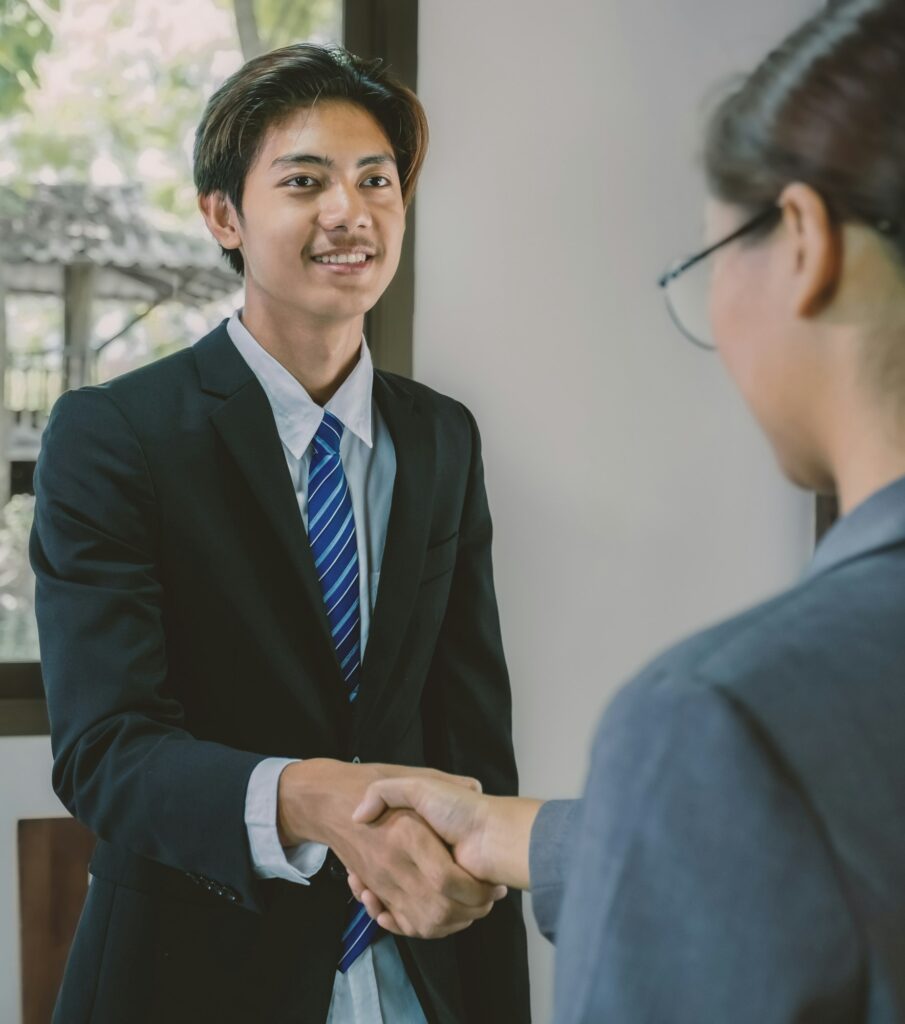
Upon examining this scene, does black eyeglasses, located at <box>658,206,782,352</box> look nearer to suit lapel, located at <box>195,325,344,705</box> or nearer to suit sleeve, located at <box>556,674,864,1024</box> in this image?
suit sleeve, located at <box>556,674,864,1024</box>

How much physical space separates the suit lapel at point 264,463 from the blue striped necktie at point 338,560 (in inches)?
1.5

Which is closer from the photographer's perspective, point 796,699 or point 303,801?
point 796,699

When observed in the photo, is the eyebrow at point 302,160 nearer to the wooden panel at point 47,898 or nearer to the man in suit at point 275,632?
the man in suit at point 275,632

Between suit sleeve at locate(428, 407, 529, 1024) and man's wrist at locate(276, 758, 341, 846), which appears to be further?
suit sleeve at locate(428, 407, 529, 1024)

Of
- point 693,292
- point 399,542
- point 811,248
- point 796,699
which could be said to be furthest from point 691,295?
point 399,542

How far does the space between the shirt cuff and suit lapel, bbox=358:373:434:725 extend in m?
0.16

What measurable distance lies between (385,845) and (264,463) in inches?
18.8

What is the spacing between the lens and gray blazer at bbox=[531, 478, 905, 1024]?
506 millimetres

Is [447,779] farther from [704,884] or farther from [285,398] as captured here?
[704,884]

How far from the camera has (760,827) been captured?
51 centimetres

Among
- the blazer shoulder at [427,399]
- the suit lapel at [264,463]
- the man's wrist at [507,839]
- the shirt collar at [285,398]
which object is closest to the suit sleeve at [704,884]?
the man's wrist at [507,839]

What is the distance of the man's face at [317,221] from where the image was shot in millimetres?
1462

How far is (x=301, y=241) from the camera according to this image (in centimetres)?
147

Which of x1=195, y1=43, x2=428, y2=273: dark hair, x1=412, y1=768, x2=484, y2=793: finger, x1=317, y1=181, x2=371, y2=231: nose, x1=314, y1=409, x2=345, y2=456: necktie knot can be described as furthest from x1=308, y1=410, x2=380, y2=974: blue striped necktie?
x1=195, y1=43, x2=428, y2=273: dark hair
